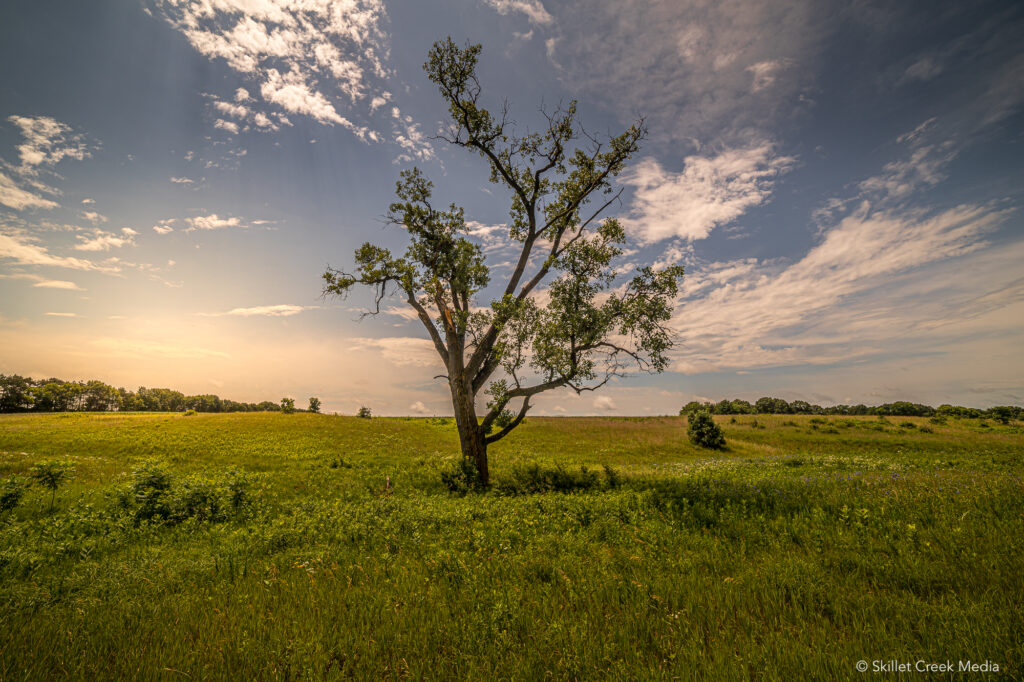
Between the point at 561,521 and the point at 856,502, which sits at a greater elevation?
the point at 856,502

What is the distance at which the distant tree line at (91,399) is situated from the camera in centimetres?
7488

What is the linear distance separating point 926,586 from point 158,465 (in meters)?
19.6

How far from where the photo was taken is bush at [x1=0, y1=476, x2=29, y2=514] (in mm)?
10680

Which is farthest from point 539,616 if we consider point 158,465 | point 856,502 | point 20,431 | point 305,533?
point 20,431

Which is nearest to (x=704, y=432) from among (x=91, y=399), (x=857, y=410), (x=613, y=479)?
(x=613, y=479)

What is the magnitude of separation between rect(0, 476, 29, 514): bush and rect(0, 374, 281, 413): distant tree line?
61.6 meters

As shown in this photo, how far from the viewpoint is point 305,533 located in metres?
8.85

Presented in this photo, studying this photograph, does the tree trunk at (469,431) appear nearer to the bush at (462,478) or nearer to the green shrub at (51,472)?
the bush at (462,478)

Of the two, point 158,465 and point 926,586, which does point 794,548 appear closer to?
point 926,586

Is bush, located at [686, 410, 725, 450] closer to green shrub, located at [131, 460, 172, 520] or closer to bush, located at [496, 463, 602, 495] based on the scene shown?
bush, located at [496, 463, 602, 495]

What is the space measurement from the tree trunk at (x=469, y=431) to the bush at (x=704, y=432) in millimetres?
26772

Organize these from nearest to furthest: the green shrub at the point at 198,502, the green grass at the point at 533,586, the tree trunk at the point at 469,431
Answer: the green grass at the point at 533,586 → the green shrub at the point at 198,502 → the tree trunk at the point at 469,431

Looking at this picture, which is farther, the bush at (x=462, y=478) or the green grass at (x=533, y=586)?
the bush at (x=462, y=478)

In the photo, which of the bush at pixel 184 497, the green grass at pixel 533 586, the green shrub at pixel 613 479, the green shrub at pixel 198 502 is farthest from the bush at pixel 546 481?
Result: the green shrub at pixel 198 502
